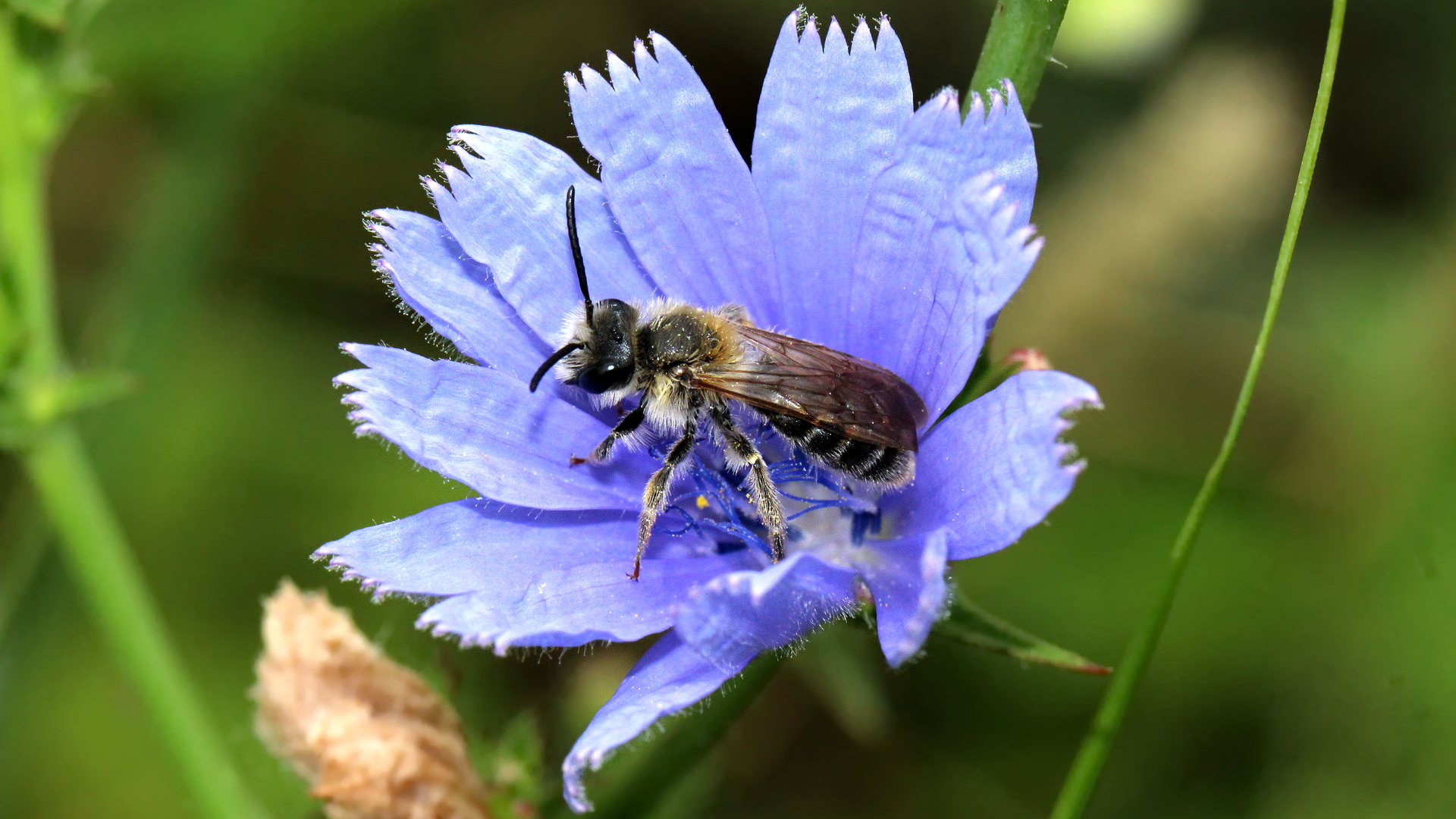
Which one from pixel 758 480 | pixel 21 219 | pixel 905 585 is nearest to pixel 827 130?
pixel 758 480

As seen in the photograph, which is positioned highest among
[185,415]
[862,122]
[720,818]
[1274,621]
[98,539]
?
[862,122]

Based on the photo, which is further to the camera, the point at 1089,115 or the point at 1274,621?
the point at 1089,115

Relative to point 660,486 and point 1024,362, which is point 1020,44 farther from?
point 660,486

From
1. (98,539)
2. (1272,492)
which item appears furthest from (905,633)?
(1272,492)

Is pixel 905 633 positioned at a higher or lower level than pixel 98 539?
higher

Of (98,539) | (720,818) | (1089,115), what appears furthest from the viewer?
(1089,115)

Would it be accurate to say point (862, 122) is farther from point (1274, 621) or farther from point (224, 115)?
point (224, 115)
